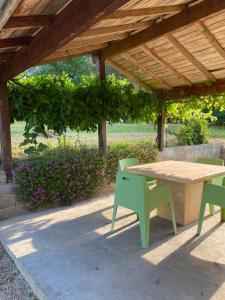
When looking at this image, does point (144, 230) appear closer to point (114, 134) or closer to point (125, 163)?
point (125, 163)

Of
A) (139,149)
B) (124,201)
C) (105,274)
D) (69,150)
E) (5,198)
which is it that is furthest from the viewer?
(139,149)

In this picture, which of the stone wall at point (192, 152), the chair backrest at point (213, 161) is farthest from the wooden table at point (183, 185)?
the stone wall at point (192, 152)

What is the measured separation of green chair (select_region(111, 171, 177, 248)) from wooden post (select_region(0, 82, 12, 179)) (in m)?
2.02

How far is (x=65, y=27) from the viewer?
93.0 inches

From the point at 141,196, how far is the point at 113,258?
2.36ft

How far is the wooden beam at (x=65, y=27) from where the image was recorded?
1.88 meters

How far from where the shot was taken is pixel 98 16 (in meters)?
1.93

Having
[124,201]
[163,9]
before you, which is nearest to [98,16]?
[163,9]

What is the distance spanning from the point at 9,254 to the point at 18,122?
7.52 feet

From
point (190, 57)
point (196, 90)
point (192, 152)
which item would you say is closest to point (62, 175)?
point (190, 57)

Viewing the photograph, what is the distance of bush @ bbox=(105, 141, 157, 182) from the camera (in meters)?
5.29

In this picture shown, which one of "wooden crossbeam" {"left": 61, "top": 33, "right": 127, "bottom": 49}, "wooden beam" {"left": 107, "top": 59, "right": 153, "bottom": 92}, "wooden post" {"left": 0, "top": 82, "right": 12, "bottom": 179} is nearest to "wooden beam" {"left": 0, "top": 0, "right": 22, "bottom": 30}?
"wooden crossbeam" {"left": 61, "top": 33, "right": 127, "bottom": 49}

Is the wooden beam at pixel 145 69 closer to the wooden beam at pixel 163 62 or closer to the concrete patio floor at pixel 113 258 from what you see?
the wooden beam at pixel 163 62

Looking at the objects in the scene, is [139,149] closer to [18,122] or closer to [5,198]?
[18,122]
